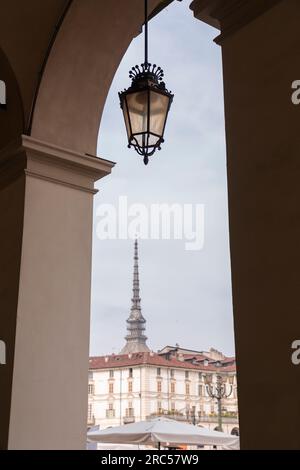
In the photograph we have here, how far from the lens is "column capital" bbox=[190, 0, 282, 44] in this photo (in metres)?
3.21

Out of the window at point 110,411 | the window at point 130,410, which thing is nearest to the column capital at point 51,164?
the window at point 130,410

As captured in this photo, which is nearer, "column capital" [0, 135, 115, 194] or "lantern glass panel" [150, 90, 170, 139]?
"lantern glass panel" [150, 90, 170, 139]

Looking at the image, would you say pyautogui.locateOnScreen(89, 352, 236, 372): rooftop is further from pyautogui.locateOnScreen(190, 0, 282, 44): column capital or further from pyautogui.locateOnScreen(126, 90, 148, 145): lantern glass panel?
pyautogui.locateOnScreen(190, 0, 282, 44): column capital

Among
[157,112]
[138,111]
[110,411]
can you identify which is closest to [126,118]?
[138,111]

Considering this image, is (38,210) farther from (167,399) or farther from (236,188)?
(167,399)

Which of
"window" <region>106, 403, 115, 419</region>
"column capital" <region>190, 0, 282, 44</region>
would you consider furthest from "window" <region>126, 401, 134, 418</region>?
"column capital" <region>190, 0, 282, 44</region>

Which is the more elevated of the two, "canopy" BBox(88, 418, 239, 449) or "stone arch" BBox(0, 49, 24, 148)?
"stone arch" BBox(0, 49, 24, 148)

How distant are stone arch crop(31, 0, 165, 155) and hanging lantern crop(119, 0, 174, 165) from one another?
1090mm

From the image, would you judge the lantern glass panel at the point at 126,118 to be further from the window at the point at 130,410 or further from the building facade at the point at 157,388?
the window at the point at 130,410

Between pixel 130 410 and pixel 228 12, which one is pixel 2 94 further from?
pixel 130 410

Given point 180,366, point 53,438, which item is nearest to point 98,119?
point 53,438

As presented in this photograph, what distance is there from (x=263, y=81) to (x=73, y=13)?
9.00ft

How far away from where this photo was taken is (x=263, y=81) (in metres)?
3.10
